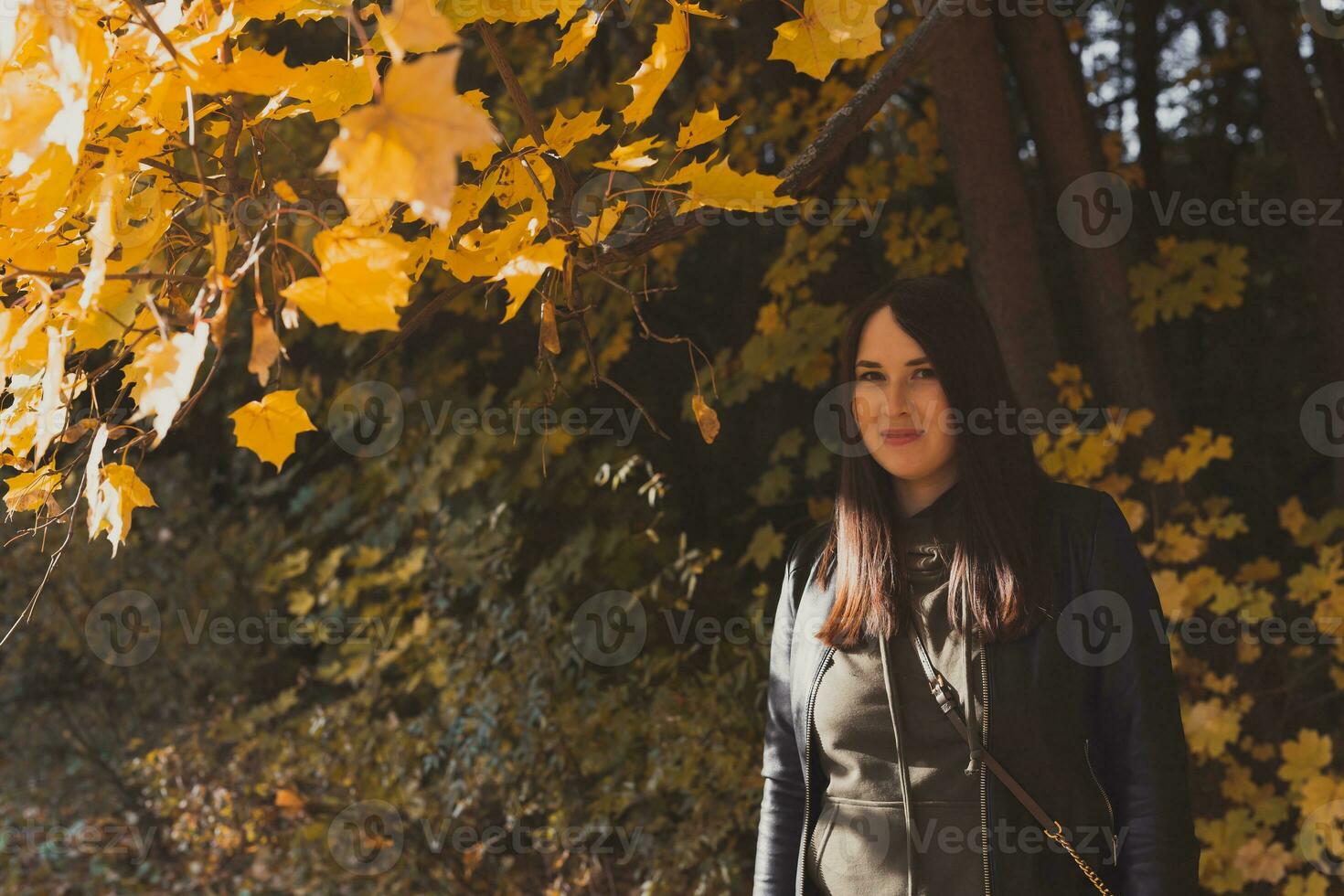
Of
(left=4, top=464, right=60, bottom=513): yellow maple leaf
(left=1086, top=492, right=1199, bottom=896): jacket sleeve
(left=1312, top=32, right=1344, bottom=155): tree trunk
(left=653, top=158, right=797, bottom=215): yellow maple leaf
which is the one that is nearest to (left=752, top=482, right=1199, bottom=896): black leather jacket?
(left=1086, top=492, right=1199, bottom=896): jacket sleeve

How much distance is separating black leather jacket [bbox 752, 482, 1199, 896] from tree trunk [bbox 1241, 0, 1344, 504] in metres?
2.28

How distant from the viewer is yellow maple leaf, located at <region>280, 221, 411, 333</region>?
86cm

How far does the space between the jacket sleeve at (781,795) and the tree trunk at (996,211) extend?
1581mm

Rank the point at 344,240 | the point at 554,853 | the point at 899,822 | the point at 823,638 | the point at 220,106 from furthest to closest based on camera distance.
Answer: the point at 554,853
the point at 823,638
the point at 899,822
the point at 220,106
the point at 344,240

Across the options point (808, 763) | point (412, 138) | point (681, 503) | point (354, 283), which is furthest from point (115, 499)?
point (681, 503)

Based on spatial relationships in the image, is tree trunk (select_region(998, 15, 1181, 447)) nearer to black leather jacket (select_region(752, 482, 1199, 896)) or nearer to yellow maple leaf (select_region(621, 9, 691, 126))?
black leather jacket (select_region(752, 482, 1199, 896))

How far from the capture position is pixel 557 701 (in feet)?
11.8

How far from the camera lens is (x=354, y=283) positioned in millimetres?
863

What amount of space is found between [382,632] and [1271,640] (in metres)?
2.74

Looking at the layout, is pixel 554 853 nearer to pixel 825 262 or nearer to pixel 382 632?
pixel 382 632

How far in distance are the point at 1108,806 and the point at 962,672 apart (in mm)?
257

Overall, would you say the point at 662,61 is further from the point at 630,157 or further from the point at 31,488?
the point at 31,488

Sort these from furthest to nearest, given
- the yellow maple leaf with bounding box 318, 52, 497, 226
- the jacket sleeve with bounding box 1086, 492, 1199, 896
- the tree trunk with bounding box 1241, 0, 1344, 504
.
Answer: the tree trunk with bounding box 1241, 0, 1344, 504
the jacket sleeve with bounding box 1086, 492, 1199, 896
the yellow maple leaf with bounding box 318, 52, 497, 226

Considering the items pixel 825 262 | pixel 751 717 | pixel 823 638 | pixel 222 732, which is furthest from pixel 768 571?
pixel 823 638
